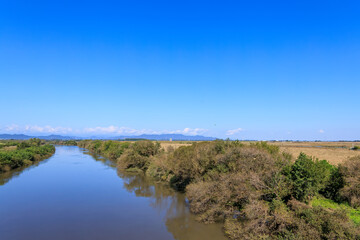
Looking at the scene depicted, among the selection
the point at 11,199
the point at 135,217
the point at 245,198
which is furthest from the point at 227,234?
the point at 11,199

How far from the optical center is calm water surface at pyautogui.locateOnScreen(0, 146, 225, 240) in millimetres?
15898

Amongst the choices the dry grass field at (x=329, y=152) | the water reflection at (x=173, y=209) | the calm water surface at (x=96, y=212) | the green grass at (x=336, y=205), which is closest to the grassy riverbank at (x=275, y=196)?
the green grass at (x=336, y=205)

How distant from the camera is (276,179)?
14336 mm

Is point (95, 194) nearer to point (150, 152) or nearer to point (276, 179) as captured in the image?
point (150, 152)

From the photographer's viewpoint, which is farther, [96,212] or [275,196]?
[96,212]

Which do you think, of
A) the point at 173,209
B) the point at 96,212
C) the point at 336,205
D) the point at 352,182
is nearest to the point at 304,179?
the point at 336,205

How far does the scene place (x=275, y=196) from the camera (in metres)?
14.3

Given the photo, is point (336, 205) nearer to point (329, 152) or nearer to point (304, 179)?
point (304, 179)

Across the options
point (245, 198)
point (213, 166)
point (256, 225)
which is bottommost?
point (256, 225)

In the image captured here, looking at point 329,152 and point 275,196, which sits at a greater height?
point 329,152

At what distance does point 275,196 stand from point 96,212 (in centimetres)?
1625

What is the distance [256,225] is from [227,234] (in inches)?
128

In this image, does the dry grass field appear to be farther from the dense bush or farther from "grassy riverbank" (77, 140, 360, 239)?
"grassy riverbank" (77, 140, 360, 239)

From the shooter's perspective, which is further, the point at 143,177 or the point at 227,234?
the point at 143,177
